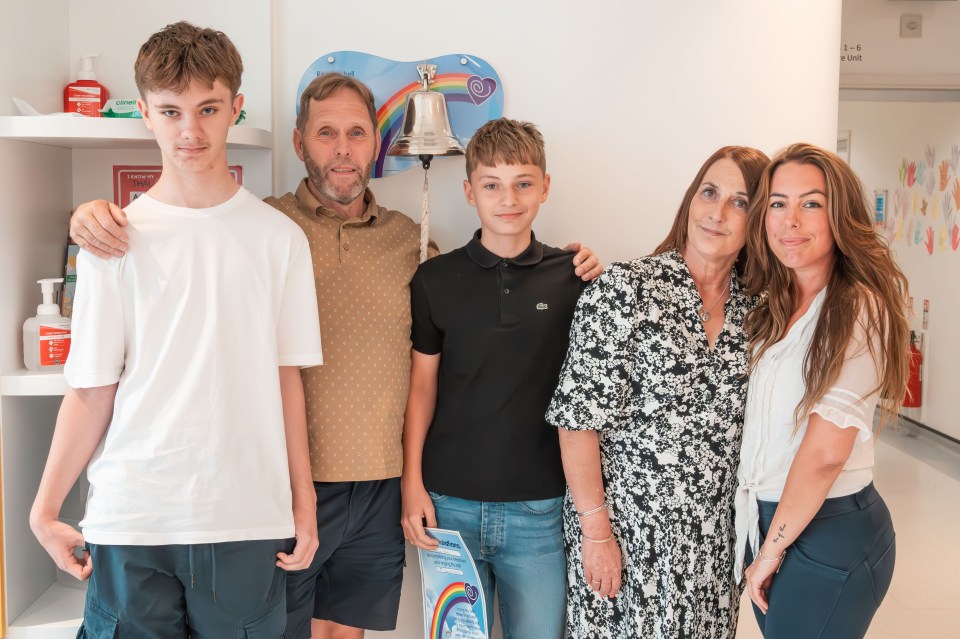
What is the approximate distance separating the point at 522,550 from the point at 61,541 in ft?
3.22

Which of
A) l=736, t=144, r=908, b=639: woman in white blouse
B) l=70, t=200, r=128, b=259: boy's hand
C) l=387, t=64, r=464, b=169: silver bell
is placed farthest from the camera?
l=387, t=64, r=464, b=169: silver bell

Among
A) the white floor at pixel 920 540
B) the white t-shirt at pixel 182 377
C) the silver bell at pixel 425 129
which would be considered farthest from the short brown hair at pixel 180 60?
the white floor at pixel 920 540

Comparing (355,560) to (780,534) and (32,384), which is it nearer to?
(32,384)

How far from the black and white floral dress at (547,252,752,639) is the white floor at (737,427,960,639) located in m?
0.74

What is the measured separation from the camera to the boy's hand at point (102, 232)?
147 cm

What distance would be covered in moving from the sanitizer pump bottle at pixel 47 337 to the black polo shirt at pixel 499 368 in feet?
2.84

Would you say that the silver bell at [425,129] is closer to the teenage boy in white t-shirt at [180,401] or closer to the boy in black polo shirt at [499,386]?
the boy in black polo shirt at [499,386]

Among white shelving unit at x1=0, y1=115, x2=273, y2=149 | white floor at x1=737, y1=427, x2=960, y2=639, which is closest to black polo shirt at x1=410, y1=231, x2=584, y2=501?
white shelving unit at x1=0, y1=115, x2=273, y2=149

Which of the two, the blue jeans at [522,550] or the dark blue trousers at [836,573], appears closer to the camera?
the dark blue trousers at [836,573]

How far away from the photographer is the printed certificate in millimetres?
1921

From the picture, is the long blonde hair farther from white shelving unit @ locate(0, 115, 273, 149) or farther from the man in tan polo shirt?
white shelving unit @ locate(0, 115, 273, 149)

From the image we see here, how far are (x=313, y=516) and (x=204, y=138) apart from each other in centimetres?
78

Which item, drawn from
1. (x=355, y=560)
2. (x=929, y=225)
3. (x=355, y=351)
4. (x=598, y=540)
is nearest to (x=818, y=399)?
(x=598, y=540)

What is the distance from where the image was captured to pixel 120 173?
221 cm
